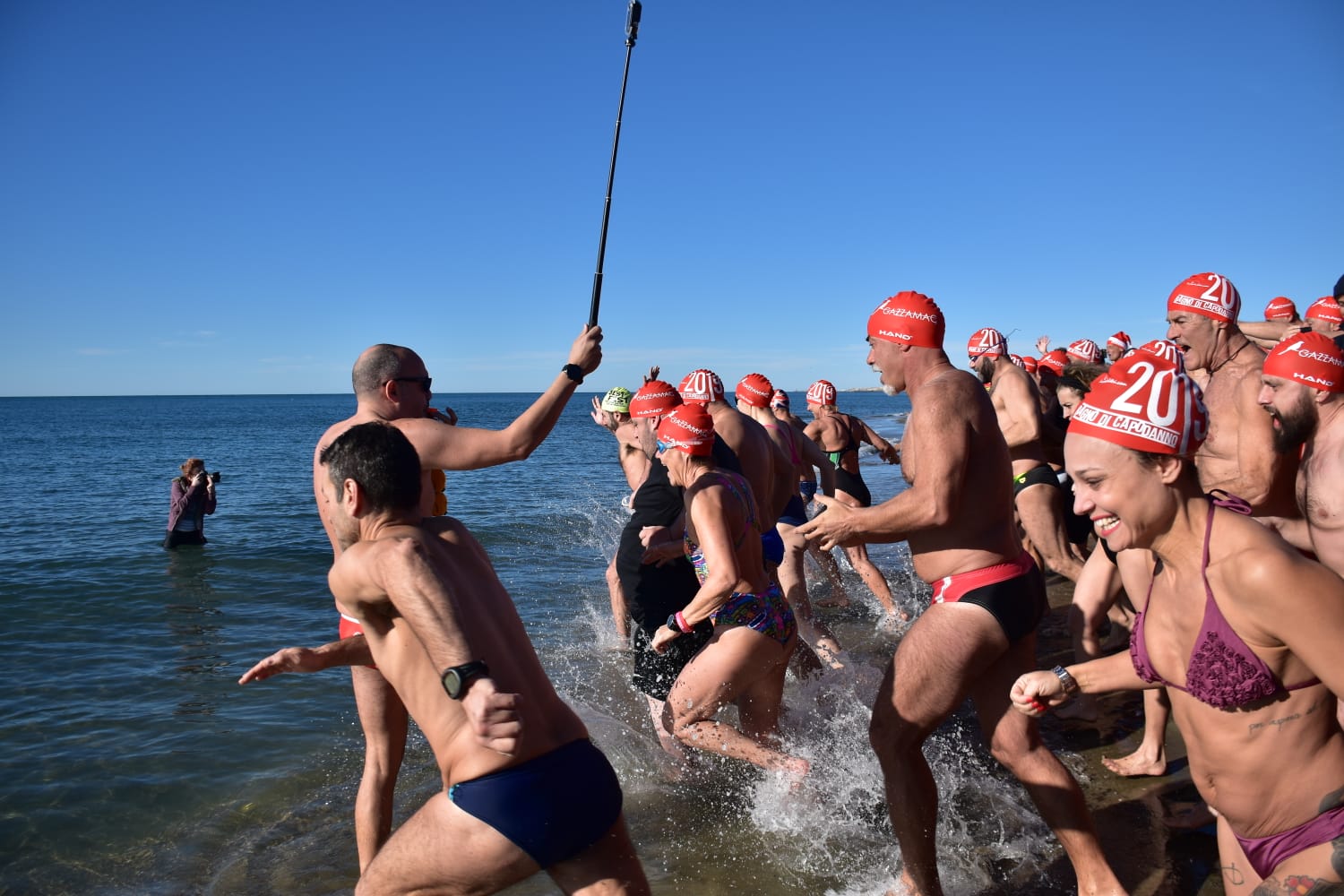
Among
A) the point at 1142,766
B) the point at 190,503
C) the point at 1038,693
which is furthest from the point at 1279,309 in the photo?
the point at 190,503

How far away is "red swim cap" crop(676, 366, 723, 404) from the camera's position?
6.89 metres

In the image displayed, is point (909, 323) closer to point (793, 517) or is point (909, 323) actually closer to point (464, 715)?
point (464, 715)

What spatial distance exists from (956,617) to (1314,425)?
1.65 meters

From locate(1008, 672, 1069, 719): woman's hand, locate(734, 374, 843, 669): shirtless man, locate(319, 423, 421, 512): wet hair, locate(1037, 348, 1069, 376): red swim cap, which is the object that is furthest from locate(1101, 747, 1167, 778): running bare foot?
locate(1037, 348, 1069, 376): red swim cap

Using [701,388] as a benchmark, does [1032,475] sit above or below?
below

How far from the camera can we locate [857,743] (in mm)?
5438

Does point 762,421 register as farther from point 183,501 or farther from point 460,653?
point 183,501

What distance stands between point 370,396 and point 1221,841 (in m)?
3.43

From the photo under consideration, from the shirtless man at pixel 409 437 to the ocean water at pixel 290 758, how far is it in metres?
0.94

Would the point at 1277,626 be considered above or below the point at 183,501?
above

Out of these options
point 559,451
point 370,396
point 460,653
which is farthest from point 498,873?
point 559,451

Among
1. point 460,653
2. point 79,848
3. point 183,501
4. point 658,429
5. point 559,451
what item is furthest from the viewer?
point 559,451

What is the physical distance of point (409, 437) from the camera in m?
3.80

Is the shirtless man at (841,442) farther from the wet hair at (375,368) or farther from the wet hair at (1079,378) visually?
the wet hair at (375,368)
